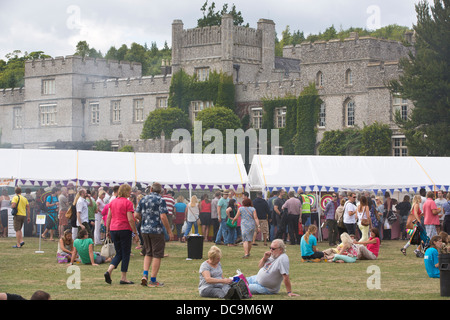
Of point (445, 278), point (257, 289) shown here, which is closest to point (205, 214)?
point (257, 289)

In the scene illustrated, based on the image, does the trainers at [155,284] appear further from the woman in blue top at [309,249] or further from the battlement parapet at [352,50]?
the battlement parapet at [352,50]

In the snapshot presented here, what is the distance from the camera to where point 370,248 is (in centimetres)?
1961

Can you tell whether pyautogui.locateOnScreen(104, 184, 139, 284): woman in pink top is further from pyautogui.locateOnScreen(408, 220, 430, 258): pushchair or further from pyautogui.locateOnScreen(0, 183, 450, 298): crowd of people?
pyautogui.locateOnScreen(408, 220, 430, 258): pushchair

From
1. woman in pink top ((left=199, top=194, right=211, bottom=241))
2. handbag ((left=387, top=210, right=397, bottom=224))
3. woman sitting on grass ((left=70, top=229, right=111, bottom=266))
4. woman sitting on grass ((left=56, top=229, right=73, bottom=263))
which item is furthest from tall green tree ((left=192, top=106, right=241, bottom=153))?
woman sitting on grass ((left=70, top=229, right=111, bottom=266))

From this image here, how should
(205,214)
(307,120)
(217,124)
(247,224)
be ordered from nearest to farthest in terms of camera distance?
(247,224), (205,214), (307,120), (217,124)

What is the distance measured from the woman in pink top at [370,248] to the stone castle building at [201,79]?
83.8 ft

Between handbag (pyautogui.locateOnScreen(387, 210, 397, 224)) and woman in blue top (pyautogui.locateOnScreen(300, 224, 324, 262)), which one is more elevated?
handbag (pyautogui.locateOnScreen(387, 210, 397, 224))

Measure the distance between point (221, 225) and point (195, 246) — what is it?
5.19m

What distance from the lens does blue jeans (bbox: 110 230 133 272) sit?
547 inches

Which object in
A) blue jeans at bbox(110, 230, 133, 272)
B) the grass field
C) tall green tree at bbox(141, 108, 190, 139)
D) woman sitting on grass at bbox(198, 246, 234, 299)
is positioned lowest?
the grass field

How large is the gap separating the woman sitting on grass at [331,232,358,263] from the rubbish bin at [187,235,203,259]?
3.03 meters

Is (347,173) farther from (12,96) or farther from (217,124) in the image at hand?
(12,96)

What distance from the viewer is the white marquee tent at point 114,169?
2552 cm
